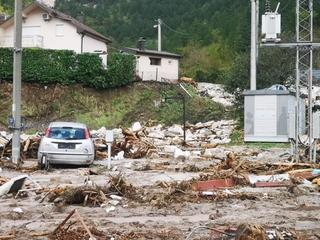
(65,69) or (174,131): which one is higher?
(65,69)

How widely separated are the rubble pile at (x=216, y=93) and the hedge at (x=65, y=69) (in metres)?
8.13

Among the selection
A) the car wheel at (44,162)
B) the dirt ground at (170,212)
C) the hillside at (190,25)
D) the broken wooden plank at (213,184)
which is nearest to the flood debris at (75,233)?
the dirt ground at (170,212)

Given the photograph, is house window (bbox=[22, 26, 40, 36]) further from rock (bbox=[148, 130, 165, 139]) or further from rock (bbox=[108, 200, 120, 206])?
rock (bbox=[108, 200, 120, 206])

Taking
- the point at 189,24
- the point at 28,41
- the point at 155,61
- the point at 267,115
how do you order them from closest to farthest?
1. the point at 267,115
2. the point at 28,41
3. the point at 155,61
4. the point at 189,24

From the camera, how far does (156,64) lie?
60906mm

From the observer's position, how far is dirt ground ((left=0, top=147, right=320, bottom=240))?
10.4 m

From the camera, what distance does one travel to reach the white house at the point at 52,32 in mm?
55688

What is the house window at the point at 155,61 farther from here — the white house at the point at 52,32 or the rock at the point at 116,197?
the rock at the point at 116,197

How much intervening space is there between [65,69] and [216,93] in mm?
16279

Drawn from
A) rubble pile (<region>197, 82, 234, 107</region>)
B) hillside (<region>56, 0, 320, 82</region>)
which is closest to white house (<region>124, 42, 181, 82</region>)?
rubble pile (<region>197, 82, 234, 107</region>)

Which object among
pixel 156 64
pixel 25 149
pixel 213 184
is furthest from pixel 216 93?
pixel 213 184

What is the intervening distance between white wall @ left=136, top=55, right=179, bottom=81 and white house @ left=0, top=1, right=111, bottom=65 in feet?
13.1

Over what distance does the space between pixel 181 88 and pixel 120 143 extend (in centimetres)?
2622

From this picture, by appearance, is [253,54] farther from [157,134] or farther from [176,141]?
[157,134]
